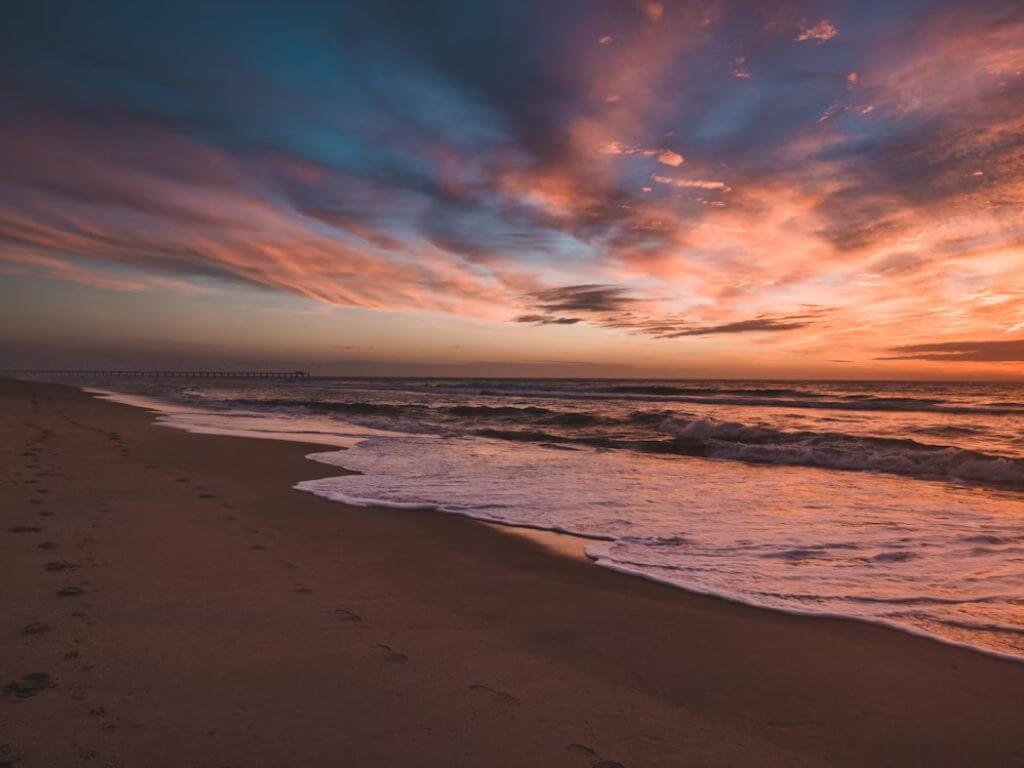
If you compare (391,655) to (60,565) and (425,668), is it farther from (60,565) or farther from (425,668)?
(60,565)

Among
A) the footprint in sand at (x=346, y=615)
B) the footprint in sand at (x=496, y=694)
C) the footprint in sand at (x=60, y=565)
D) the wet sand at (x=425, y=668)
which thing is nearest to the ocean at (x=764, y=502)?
the wet sand at (x=425, y=668)

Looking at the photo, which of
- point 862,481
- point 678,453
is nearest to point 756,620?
point 862,481

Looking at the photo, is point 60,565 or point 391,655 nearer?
point 391,655

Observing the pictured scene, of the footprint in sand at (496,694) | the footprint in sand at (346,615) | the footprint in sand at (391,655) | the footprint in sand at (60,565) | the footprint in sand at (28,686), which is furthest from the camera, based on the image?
the footprint in sand at (60,565)

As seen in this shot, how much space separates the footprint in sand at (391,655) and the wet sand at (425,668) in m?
0.02

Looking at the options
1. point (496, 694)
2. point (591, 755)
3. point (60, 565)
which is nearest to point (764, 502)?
point (496, 694)

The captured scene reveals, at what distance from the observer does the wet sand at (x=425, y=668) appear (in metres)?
2.59

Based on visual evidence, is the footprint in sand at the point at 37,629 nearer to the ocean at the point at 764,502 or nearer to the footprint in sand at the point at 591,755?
the footprint in sand at the point at 591,755

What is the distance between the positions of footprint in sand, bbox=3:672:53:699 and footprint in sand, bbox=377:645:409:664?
1547mm

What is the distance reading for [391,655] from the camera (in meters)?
3.42

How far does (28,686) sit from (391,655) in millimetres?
1673

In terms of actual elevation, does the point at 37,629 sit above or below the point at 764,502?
above

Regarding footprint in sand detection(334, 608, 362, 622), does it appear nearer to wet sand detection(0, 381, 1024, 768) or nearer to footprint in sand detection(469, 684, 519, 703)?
wet sand detection(0, 381, 1024, 768)

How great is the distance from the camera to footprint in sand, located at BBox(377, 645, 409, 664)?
334 cm
